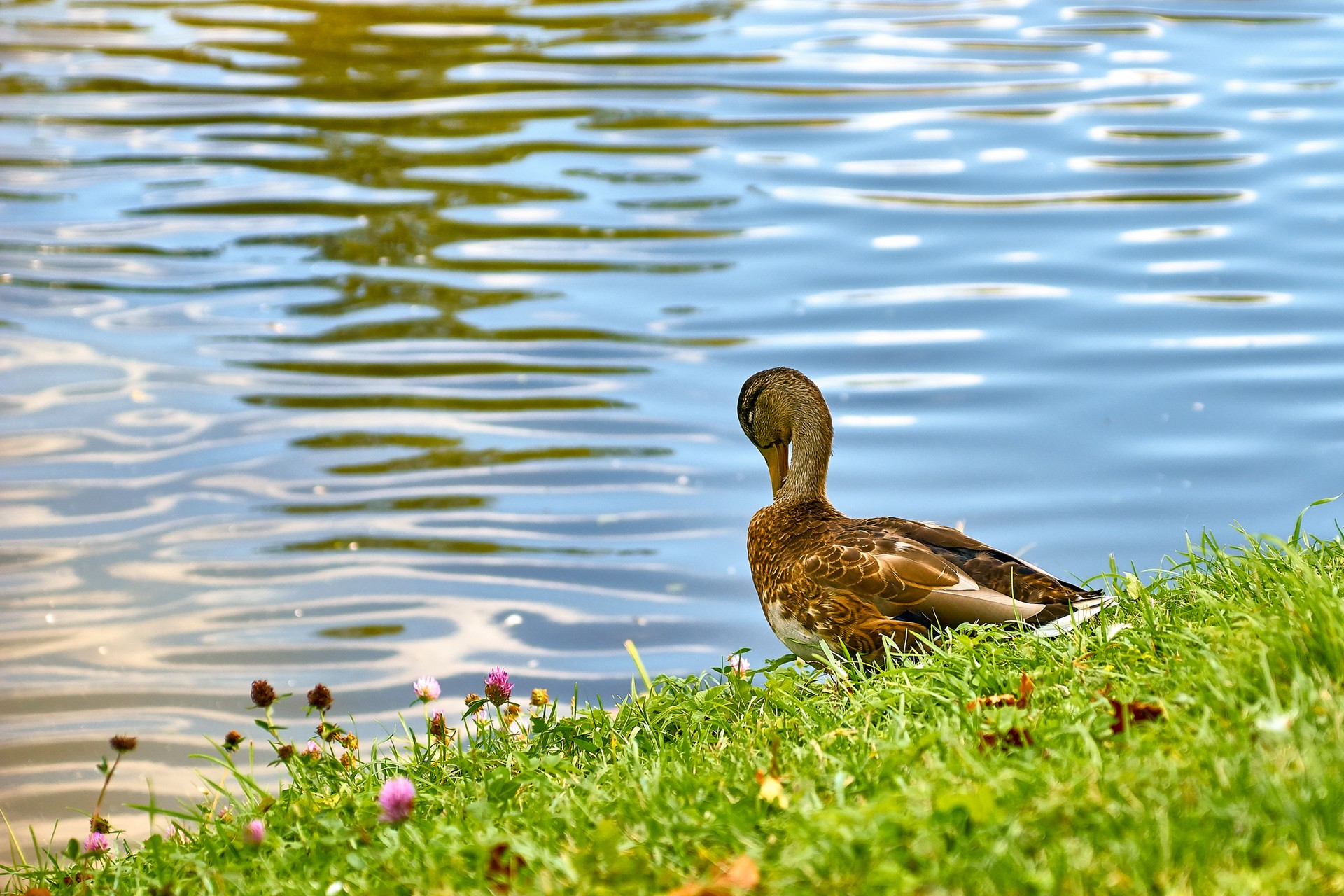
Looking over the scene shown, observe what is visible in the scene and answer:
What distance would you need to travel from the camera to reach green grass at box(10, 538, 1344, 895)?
2531 mm

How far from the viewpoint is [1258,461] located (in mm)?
8734

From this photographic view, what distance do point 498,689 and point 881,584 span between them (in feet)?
4.14

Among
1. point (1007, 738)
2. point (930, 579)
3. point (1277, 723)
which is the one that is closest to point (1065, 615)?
point (930, 579)

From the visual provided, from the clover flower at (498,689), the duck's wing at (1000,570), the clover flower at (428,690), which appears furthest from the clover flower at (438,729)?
the duck's wing at (1000,570)

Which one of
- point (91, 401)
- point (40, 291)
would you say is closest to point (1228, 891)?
point (91, 401)

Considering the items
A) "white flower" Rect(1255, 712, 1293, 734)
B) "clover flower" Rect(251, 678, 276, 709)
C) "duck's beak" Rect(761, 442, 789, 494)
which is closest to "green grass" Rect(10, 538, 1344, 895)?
Result: "white flower" Rect(1255, 712, 1293, 734)

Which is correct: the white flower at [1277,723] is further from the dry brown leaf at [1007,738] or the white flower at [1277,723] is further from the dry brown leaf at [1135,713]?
the dry brown leaf at [1007,738]

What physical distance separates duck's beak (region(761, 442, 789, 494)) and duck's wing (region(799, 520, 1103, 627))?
0.81 metres

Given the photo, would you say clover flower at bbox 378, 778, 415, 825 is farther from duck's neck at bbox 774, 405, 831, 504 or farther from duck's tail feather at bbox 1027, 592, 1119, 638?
duck's neck at bbox 774, 405, 831, 504

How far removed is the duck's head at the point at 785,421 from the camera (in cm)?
549

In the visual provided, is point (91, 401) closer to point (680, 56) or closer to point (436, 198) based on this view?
point (436, 198)

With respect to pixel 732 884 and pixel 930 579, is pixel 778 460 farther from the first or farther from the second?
pixel 732 884

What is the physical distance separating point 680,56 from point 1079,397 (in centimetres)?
961

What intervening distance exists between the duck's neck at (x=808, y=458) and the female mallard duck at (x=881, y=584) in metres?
0.07
